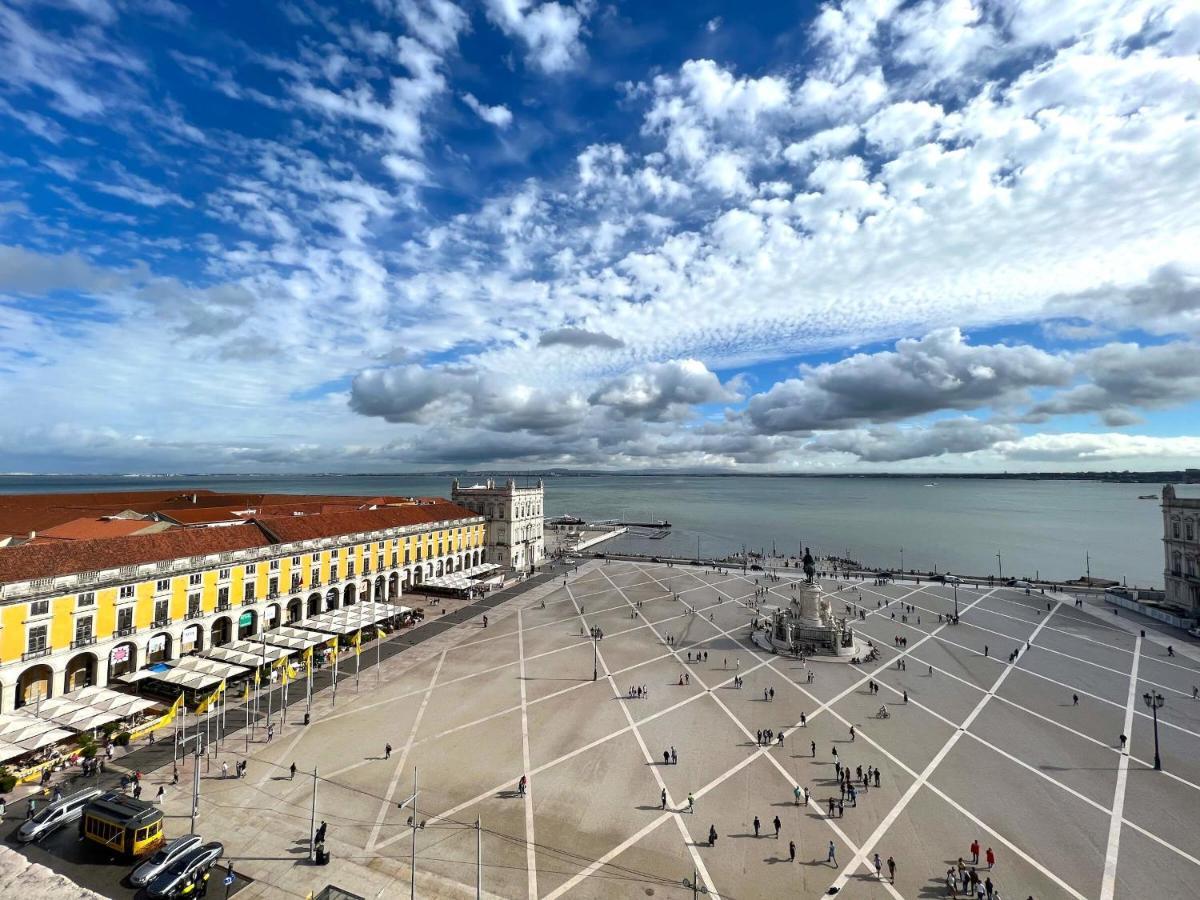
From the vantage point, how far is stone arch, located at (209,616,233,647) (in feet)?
147

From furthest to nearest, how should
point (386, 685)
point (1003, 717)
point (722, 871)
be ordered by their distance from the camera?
point (386, 685) → point (1003, 717) → point (722, 871)

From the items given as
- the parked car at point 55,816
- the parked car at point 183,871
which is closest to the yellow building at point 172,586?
the parked car at point 55,816

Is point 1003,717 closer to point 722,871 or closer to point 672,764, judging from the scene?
point 672,764

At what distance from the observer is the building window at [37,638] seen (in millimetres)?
32500

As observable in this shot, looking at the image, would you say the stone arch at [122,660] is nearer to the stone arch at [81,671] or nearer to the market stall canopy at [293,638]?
the stone arch at [81,671]

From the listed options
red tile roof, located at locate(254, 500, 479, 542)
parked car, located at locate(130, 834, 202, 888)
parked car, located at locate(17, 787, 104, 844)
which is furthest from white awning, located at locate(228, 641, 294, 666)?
parked car, located at locate(130, 834, 202, 888)

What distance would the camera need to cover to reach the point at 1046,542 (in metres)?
133

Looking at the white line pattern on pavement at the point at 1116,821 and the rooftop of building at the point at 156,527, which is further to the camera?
the rooftop of building at the point at 156,527

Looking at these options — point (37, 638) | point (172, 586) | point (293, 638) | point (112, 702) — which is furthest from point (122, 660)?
point (293, 638)

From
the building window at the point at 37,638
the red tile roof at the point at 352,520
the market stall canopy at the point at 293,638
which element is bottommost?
the market stall canopy at the point at 293,638

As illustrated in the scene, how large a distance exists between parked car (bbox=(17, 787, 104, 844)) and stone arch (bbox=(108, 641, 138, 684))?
1510cm

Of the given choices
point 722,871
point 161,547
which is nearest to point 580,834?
point 722,871

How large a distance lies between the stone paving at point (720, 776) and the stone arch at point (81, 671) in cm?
1374

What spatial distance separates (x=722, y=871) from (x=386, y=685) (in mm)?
25879
